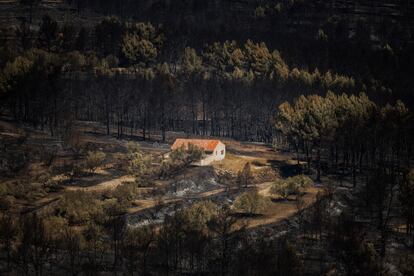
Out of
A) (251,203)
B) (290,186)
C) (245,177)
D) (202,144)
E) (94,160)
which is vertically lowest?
(251,203)

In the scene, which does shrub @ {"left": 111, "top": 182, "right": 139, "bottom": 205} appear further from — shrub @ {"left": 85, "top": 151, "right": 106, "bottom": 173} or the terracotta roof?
the terracotta roof

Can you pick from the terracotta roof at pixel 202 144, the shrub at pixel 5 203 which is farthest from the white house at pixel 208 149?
the shrub at pixel 5 203

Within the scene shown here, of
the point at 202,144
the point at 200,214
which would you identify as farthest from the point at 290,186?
the point at 200,214

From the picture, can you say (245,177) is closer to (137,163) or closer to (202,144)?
(202,144)

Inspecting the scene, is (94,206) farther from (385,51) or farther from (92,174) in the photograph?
(385,51)

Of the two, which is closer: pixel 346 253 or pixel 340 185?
pixel 346 253

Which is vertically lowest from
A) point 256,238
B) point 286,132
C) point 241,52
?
point 256,238

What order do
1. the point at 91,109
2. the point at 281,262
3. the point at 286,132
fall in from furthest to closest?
the point at 91,109, the point at 286,132, the point at 281,262

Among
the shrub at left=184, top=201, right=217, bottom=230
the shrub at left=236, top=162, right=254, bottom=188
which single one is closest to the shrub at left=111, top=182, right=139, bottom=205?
the shrub at left=184, top=201, right=217, bottom=230

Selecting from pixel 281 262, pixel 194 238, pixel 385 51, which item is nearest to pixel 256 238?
pixel 194 238
